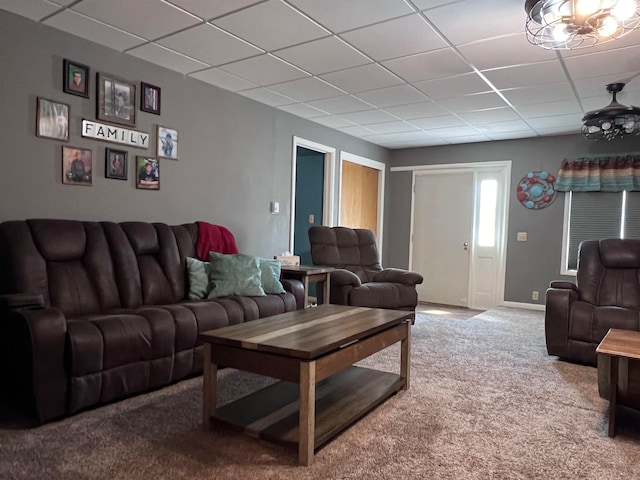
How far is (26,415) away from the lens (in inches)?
83.4

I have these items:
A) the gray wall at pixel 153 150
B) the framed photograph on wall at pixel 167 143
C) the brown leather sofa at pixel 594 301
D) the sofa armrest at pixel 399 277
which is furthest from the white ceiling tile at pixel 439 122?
the framed photograph on wall at pixel 167 143

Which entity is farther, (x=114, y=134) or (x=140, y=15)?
(x=114, y=134)

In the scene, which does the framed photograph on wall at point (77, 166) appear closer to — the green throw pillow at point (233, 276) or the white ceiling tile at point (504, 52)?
the green throw pillow at point (233, 276)

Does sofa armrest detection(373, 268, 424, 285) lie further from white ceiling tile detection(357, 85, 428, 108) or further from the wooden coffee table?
the wooden coffee table

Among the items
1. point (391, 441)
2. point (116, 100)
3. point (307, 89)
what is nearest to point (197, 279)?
point (116, 100)

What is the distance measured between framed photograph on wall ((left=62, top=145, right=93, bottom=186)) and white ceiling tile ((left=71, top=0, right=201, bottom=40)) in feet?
2.88

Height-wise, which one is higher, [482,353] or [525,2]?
[525,2]

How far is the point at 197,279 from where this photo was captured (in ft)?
10.6

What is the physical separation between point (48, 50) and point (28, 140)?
2.01 ft

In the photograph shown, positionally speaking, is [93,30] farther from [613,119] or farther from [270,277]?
[613,119]

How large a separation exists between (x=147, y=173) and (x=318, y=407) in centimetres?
232

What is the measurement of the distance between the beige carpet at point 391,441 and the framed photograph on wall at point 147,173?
163cm

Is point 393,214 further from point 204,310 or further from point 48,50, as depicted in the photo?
point 48,50

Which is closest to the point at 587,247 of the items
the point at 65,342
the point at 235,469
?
the point at 235,469
